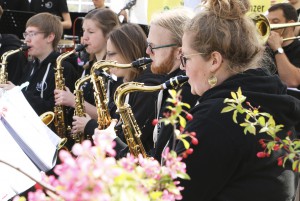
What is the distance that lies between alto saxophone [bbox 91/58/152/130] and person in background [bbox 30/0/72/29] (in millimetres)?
3037

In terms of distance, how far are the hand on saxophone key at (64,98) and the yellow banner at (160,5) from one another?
136cm

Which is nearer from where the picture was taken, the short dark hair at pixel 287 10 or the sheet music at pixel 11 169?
the sheet music at pixel 11 169

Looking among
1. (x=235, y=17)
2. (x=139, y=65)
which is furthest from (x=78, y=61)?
(x=235, y=17)

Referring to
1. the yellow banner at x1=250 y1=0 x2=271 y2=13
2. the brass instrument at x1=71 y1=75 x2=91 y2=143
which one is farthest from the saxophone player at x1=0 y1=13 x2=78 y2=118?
the yellow banner at x1=250 y1=0 x2=271 y2=13

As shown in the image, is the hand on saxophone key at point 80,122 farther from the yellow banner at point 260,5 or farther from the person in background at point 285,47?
the yellow banner at point 260,5

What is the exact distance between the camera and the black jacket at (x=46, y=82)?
431 centimetres

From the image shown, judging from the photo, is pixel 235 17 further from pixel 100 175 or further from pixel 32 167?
pixel 100 175

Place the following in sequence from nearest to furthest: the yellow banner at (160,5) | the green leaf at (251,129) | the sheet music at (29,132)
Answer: the green leaf at (251,129), the sheet music at (29,132), the yellow banner at (160,5)

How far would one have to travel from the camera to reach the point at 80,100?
13.3ft

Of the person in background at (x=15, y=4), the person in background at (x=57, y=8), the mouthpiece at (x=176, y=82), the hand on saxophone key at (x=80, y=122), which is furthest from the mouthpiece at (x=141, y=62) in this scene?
the person in background at (x=15, y=4)

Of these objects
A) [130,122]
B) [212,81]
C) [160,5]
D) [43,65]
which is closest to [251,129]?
[212,81]

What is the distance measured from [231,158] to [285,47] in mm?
2423

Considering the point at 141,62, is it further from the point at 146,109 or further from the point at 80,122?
the point at 80,122

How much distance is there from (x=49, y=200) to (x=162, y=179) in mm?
246
